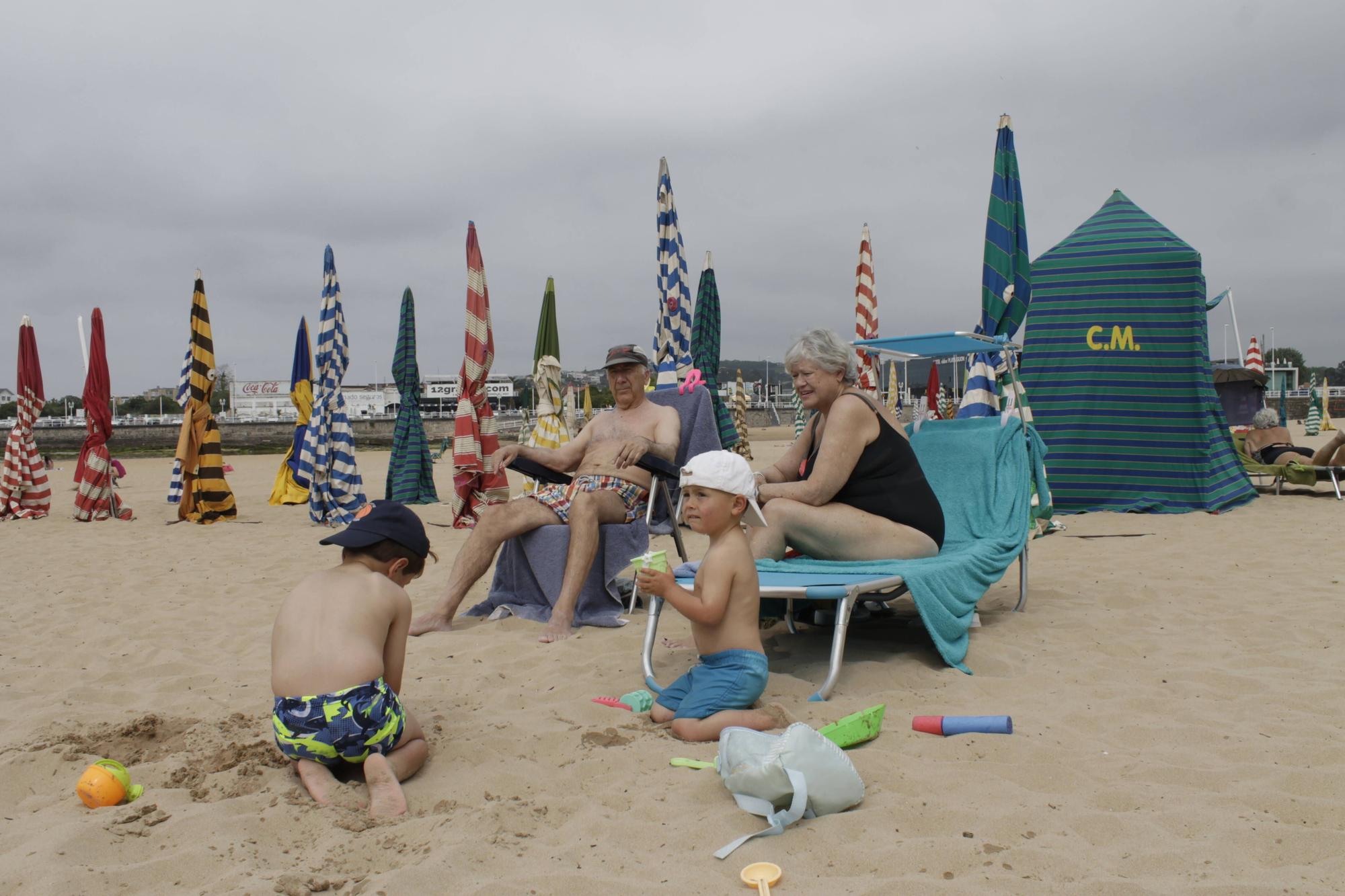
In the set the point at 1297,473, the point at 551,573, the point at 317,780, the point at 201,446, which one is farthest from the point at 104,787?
the point at 1297,473

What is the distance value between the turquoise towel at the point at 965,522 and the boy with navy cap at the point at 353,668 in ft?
4.85

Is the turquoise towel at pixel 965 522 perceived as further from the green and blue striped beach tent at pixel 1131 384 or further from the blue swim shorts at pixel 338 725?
the green and blue striped beach tent at pixel 1131 384

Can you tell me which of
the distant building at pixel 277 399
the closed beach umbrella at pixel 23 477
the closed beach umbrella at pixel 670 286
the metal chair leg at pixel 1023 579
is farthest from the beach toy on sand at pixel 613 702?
the distant building at pixel 277 399

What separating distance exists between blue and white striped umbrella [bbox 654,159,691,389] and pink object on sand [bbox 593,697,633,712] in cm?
561

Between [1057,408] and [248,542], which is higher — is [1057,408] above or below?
above

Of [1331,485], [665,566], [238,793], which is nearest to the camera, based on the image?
[238,793]

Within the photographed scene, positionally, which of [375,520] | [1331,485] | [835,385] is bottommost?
[1331,485]

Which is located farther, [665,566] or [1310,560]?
[1310,560]

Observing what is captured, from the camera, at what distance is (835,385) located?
3875mm

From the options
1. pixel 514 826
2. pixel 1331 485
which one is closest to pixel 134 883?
pixel 514 826

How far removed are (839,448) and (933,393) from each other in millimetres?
20996

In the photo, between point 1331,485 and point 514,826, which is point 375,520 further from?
point 1331,485

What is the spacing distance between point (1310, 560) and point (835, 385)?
3601 mm

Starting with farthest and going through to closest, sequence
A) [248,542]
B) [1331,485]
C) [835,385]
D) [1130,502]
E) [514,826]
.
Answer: [1331,485] < [1130,502] < [248,542] < [835,385] < [514,826]
